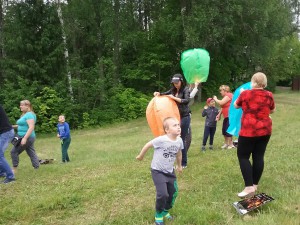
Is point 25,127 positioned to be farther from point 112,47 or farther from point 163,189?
point 112,47

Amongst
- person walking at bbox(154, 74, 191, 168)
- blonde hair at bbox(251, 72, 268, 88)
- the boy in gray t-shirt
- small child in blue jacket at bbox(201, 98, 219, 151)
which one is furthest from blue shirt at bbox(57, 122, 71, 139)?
blonde hair at bbox(251, 72, 268, 88)

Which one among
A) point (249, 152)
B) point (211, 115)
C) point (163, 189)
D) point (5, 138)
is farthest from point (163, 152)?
point (211, 115)

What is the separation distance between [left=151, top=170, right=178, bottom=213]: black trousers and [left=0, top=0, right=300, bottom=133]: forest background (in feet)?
62.3

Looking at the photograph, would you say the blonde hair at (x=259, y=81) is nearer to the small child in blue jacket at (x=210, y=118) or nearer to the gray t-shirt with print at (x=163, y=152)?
the gray t-shirt with print at (x=163, y=152)

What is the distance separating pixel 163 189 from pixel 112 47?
996 inches

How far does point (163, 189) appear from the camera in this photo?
4.41 meters

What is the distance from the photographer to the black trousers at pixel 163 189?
4410 mm

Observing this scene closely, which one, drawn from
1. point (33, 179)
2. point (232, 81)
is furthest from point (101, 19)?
point (33, 179)

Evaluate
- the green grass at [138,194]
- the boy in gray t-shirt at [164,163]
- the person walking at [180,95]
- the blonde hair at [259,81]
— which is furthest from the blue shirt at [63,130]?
the blonde hair at [259,81]

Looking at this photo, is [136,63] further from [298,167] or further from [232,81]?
[298,167]

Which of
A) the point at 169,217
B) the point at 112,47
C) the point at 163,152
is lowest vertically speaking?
the point at 169,217

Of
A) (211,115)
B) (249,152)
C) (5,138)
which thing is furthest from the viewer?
(211,115)

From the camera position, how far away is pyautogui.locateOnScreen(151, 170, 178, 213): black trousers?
14.5ft

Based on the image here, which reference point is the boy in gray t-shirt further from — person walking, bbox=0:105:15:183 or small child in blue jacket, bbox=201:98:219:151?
small child in blue jacket, bbox=201:98:219:151
